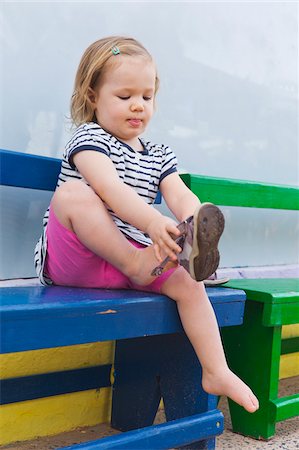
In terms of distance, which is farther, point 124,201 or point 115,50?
point 115,50

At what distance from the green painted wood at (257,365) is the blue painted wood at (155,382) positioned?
28cm

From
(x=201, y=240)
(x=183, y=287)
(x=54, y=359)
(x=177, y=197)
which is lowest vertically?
(x=54, y=359)

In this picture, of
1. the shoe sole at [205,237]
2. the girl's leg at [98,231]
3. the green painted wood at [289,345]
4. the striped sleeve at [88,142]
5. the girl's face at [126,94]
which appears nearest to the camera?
the shoe sole at [205,237]

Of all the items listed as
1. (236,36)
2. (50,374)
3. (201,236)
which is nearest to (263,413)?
(50,374)

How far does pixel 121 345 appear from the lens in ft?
6.67

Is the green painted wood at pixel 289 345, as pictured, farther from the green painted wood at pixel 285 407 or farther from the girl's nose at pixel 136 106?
the girl's nose at pixel 136 106

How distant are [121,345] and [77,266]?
0.44 m

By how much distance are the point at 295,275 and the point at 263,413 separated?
3.52ft

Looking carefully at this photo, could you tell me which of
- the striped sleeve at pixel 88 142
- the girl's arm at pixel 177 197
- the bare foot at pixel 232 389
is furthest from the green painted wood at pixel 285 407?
the striped sleeve at pixel 88 142

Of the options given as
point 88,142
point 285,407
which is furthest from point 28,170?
point 285,407

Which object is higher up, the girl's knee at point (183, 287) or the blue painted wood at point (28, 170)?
the blue painted wood at point (28, 170)

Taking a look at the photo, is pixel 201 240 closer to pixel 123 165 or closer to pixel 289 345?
pixel 123 165

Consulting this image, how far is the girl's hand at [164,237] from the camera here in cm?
147

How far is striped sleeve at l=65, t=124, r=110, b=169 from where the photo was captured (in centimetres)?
172
